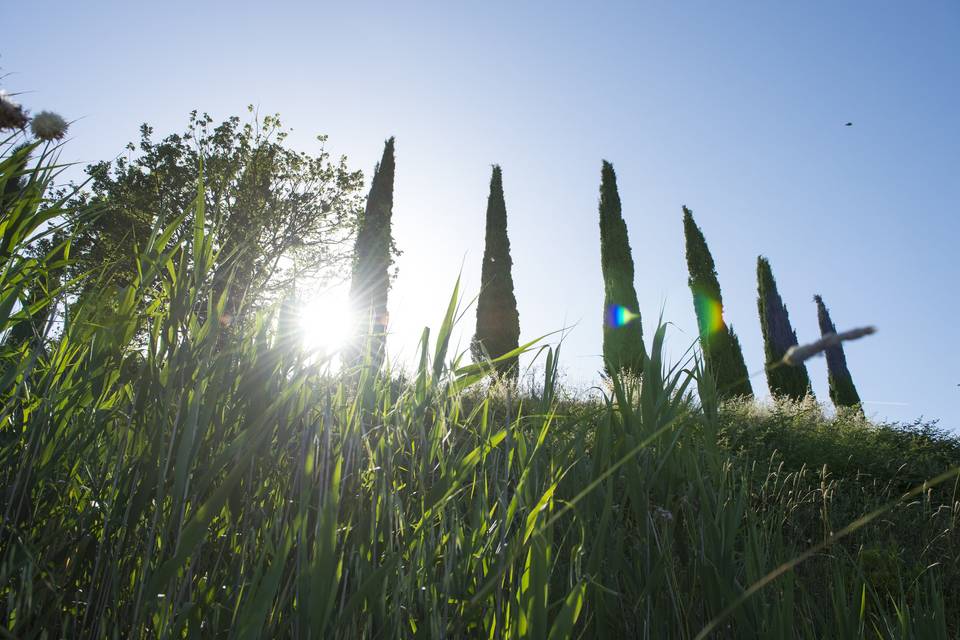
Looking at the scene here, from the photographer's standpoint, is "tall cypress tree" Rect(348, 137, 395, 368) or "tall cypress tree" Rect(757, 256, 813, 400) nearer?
"tall cypress tree" Rect(348, 137, 395, 368)

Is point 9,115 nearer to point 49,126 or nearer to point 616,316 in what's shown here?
Answer: point 49,126

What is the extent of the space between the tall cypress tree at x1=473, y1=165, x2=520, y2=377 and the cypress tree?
302 cm

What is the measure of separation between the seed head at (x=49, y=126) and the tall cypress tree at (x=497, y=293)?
562 inches

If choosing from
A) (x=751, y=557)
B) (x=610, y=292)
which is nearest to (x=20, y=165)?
(x=751, y=557)

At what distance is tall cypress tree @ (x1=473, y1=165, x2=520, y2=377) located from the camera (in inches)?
671

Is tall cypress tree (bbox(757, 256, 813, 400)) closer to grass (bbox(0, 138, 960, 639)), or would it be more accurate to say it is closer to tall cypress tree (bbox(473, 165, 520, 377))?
tall cypress tree (bbox(473, 165, 520, 377))

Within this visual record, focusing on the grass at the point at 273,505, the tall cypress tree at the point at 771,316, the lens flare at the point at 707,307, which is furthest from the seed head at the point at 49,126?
the tall cypress tree at the point at 771,316

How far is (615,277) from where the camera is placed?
1866 centimetres

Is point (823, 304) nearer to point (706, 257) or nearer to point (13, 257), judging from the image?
point (706, 257)

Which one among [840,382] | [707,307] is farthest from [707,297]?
[840,382]

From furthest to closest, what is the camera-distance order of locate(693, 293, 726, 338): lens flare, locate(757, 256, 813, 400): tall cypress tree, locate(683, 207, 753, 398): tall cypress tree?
locate(757, 256, 813, 400): tall cypress tree < locate(693, 293, 726, 338): lens flare < locate(683, 207, 753, 398): tall cypress tree

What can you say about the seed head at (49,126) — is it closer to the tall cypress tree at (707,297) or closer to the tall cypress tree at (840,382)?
the tall cypress tree at (707,297)

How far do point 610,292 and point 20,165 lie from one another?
18.0 meters

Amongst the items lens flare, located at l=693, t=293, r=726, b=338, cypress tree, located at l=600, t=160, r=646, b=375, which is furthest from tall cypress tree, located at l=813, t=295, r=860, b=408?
cypress tree, located at l=600, t=160, r=646, b=375
